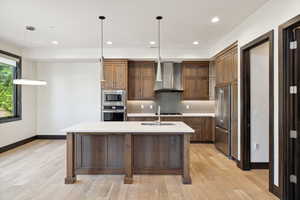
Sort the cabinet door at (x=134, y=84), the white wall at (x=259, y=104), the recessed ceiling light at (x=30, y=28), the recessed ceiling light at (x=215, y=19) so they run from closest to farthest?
the recessed ceiling light at (x=215, y=19)
the white wall at (x=259, y=104)
the recessed ceiling light at (x=30, y=28)
the cabinet door at (x=134, y=84)

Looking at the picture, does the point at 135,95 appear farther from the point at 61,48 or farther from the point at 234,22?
the point at 234,22

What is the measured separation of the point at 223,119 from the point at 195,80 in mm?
1866

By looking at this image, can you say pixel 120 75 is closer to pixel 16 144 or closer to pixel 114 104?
pixel 114 104

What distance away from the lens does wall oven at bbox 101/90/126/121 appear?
20.1 feet

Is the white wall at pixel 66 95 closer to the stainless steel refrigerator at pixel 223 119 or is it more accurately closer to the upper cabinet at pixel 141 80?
the upper cabinet at pixel 141 80

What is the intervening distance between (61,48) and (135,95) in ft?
8.31

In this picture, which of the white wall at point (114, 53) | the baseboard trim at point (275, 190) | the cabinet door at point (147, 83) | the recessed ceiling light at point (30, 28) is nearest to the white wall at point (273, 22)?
the baseboard trim at point (275, 190)

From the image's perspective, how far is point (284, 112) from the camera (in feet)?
9.12

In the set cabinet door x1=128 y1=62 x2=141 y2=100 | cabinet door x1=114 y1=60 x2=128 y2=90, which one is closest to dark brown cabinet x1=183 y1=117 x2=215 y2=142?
cabinet door x1=128 y1=62 x2=141 y2=100

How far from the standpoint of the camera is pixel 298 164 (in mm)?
2660

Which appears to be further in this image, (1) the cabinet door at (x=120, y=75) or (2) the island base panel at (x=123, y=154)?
(1) the cabinet door at (x=120, y=75)

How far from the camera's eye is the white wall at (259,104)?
4.05 metres

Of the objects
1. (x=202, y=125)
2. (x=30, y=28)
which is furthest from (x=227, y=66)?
(x=30, y=28)

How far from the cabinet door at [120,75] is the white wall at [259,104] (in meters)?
3.44
